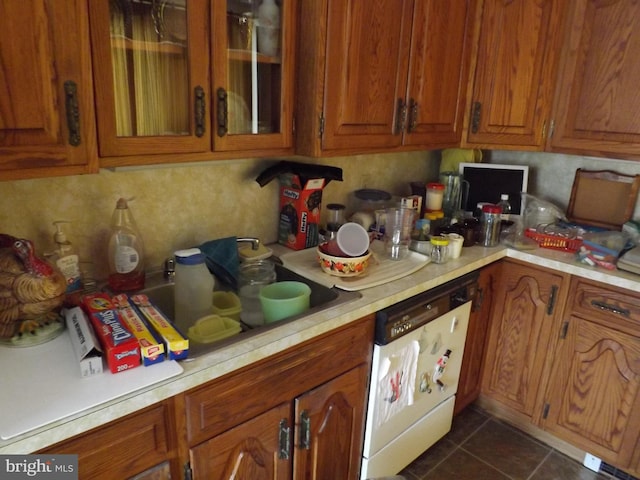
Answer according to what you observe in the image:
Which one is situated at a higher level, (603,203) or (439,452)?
(603,203)

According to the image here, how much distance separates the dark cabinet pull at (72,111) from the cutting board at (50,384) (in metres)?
0.48

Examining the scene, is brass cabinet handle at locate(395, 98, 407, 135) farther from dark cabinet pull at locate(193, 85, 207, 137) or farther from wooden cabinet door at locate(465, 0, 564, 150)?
dark cabinet pull at locate(193, 85, 207, 137)

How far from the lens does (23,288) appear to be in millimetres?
1043

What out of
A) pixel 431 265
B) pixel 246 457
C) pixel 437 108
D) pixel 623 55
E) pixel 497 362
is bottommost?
pixel 497 362

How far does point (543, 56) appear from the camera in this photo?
6.14 ft

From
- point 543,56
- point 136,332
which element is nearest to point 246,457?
point 136,332

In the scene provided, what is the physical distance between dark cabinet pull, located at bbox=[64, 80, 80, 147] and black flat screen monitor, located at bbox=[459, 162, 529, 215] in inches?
70.5

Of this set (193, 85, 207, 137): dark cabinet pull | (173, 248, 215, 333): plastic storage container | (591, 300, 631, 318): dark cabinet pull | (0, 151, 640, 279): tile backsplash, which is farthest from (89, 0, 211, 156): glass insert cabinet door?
(591, 300, 631, 318): dark cabinet pull

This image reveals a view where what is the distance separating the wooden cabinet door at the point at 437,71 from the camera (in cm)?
168

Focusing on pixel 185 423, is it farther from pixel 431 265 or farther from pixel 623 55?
pixel 623 55

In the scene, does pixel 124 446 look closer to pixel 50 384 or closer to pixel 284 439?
pixel 50 384

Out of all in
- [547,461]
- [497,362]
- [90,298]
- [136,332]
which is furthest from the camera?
[497,362]

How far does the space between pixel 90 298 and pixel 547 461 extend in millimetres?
1960

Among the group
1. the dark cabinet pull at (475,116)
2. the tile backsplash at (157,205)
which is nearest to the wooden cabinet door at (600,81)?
the dark cabinet pull at (475,116)
